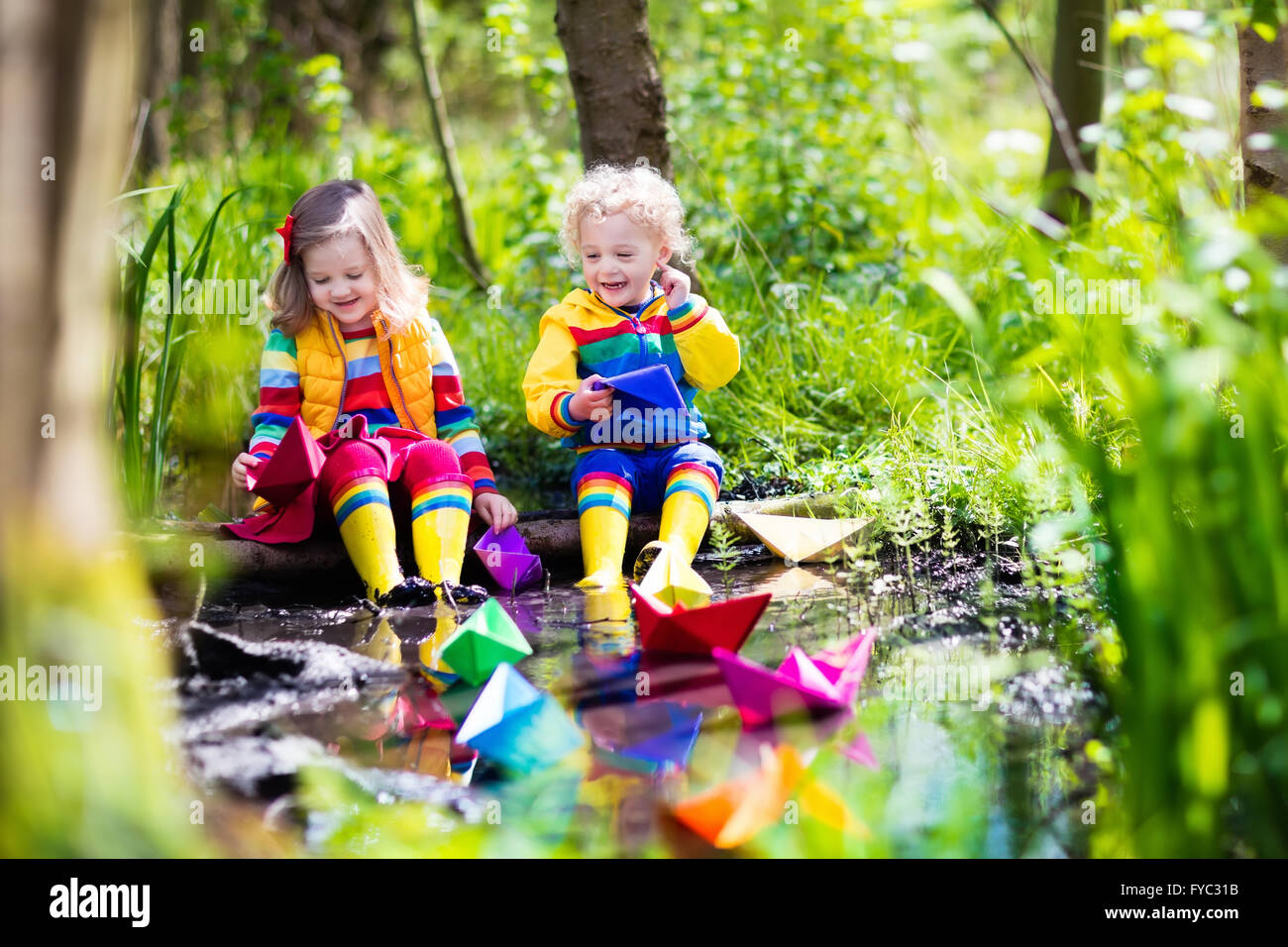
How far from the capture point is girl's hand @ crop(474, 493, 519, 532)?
10.7 ft

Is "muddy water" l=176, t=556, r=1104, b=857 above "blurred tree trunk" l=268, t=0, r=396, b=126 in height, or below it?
below

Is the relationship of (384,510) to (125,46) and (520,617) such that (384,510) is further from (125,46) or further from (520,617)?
(125,46)

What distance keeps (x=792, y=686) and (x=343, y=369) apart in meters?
1.92

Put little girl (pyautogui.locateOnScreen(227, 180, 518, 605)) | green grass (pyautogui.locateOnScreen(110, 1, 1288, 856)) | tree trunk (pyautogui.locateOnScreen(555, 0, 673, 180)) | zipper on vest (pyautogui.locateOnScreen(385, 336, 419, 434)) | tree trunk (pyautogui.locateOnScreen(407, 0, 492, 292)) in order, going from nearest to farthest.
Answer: green grass (pyautogui.locateOnScreen(110, 1, 1288, 856)), little girl (pyautogui.locateOnScreen(227, 180, 518, 605)), zipper on vest (pyautogui.locateOnScreen(385, 336, 419, 434)), tree trunk (pyautogui.locateOnScreen(555, 0, 673, 180)), tree trunk (pyautogui.locateOnScreen(407, 0, 492, 292))

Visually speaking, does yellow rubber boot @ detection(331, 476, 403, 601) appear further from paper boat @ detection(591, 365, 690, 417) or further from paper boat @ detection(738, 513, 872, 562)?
paper boat @ detection(738, 513, 872, 562)

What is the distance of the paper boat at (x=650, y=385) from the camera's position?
318 centimetres

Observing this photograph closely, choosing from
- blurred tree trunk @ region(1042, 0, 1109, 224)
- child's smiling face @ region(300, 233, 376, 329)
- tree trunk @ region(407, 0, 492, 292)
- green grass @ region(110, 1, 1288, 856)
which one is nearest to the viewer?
green grass @ region(110, 1, 1288, 856)

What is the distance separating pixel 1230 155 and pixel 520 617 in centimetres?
273

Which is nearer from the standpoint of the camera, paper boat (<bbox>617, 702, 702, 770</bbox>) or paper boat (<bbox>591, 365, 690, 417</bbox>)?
paper boat (<bbox>617, 702, 702, 770</bbox>)

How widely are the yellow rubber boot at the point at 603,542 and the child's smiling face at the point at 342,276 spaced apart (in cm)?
94

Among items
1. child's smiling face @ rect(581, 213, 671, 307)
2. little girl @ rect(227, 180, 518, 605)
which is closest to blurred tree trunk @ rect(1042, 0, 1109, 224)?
child's smiling face @ rect(581, 213, 671, 307)

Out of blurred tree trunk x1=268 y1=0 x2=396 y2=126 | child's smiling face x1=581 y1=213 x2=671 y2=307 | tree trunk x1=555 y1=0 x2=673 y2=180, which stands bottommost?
child's smiling face x1=581 y1=213 x2=671 y2=307

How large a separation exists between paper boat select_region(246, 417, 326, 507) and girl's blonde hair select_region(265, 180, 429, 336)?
487mm

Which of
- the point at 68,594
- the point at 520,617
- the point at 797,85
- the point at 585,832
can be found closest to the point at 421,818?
the point at 585,832
